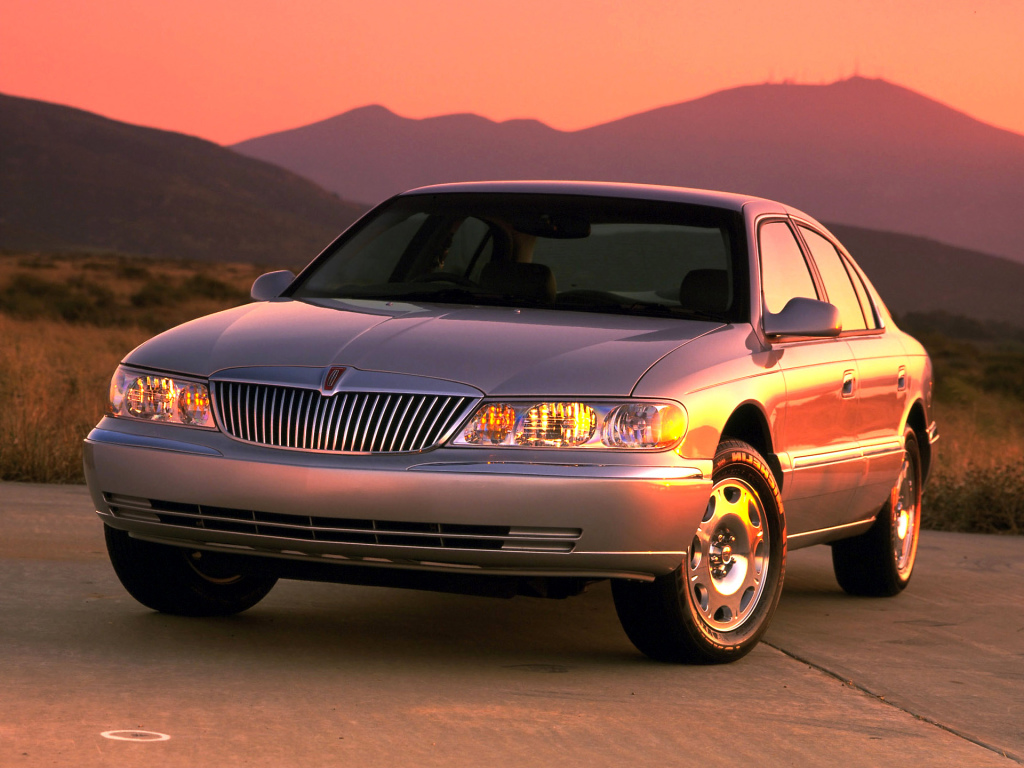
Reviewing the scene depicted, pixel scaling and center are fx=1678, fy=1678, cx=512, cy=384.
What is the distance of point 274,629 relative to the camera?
6.20 metres

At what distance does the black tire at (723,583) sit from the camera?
5562mm

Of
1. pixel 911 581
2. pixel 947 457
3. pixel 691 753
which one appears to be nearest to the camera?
pixel 691 753

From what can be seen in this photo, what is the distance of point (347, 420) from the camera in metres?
5.22

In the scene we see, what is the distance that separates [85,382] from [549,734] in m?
12.4

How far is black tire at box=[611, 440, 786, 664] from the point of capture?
18.2 feet

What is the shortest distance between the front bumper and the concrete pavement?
41 cm

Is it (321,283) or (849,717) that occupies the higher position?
(321,283)

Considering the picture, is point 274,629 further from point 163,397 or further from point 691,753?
point 691,753

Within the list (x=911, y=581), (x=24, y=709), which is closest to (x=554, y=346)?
(x=24, y=709)

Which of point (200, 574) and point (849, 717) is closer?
point (849, 717)

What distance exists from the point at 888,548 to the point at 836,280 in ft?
4.19

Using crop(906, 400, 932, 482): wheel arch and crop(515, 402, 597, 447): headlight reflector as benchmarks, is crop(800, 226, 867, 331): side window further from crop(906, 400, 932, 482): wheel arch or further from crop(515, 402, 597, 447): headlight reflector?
crop(515, 402, 597, 447): headlight reflector

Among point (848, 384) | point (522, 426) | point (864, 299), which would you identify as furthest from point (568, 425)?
point (864, 299)

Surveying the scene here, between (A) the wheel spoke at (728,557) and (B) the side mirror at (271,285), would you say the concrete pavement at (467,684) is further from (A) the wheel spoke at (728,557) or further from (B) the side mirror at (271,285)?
(B) the side mirror at (271,285)
